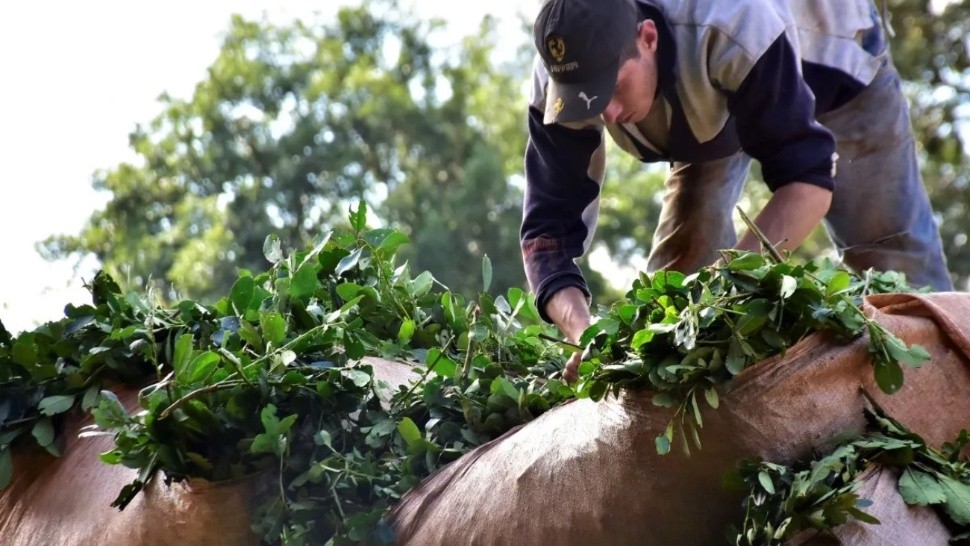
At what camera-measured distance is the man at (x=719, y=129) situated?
112 inches

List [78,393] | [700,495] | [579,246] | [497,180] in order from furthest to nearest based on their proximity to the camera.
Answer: [497,180] < [579,246] < [78,393] < [700,495]

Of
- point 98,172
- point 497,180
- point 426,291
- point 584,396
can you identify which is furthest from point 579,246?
point 98,172

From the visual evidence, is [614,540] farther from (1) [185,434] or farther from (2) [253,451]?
(1) [185,434]

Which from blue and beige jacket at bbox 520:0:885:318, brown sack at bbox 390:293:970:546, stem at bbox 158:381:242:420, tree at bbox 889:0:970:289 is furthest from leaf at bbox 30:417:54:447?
tree at bbox 889:0:970:289

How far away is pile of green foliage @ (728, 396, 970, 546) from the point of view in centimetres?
185

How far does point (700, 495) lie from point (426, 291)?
1.17 m

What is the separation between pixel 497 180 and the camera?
21.2 m

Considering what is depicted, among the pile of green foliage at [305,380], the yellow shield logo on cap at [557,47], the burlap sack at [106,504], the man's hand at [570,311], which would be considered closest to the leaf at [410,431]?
the pile of green foliage at [305,380]

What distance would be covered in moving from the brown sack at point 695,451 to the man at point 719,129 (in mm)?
266

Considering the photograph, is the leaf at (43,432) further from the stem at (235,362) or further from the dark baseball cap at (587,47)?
the dark baseball cap at (587,47)

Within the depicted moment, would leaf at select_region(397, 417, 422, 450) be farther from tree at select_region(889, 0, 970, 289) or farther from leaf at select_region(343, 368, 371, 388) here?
tree at select_region(889, 0, 970, 289)

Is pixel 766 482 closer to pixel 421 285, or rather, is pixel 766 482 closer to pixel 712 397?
pixel 712 397

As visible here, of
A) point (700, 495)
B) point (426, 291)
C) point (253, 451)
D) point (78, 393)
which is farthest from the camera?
point (426, 291)

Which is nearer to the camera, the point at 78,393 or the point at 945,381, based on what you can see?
the point at 945,381
